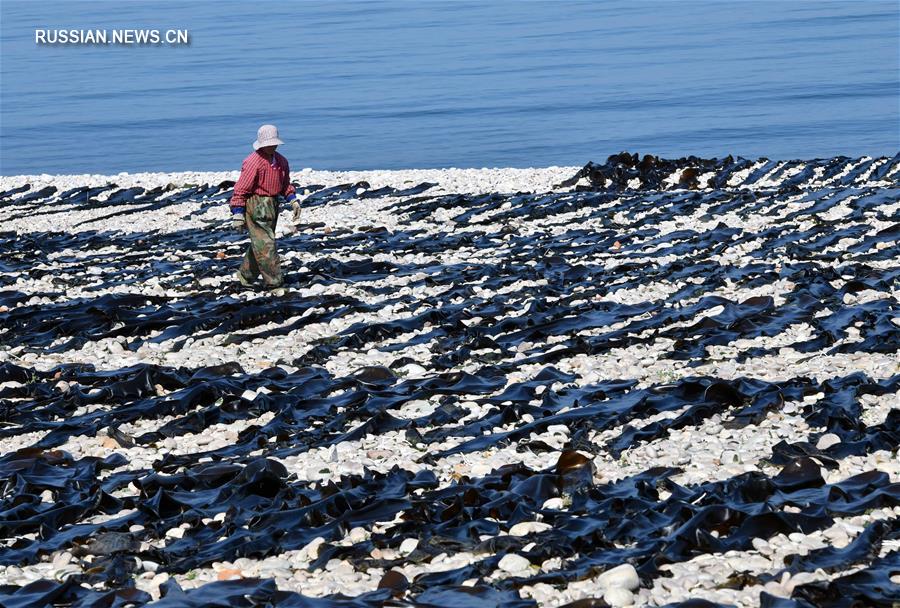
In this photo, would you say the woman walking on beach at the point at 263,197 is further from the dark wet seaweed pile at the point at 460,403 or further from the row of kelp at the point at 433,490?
the row of kelp at the point at 433,490

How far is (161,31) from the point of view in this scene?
284 feet

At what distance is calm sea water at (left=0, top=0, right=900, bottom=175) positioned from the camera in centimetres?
3675

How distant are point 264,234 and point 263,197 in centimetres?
41

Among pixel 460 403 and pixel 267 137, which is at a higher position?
pixel 267 137

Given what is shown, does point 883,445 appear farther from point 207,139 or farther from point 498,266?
point 207,139

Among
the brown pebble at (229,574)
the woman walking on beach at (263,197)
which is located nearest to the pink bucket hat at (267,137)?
the woman walking on beach at (263,197)

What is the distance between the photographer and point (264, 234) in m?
12.7

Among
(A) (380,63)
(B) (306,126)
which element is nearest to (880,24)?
(A) (380,63)

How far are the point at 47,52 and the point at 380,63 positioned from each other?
3306 cm

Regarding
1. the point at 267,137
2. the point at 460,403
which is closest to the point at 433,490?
the point at 460,403

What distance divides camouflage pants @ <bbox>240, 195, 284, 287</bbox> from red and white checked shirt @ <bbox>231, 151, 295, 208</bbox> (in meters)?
0.09

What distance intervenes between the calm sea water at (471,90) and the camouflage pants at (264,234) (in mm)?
19968

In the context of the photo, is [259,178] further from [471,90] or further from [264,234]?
[471,90]

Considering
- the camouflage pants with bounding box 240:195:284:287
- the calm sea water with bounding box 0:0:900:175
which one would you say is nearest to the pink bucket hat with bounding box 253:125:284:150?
the camouflage pants with bounding box 240:195:284:287
